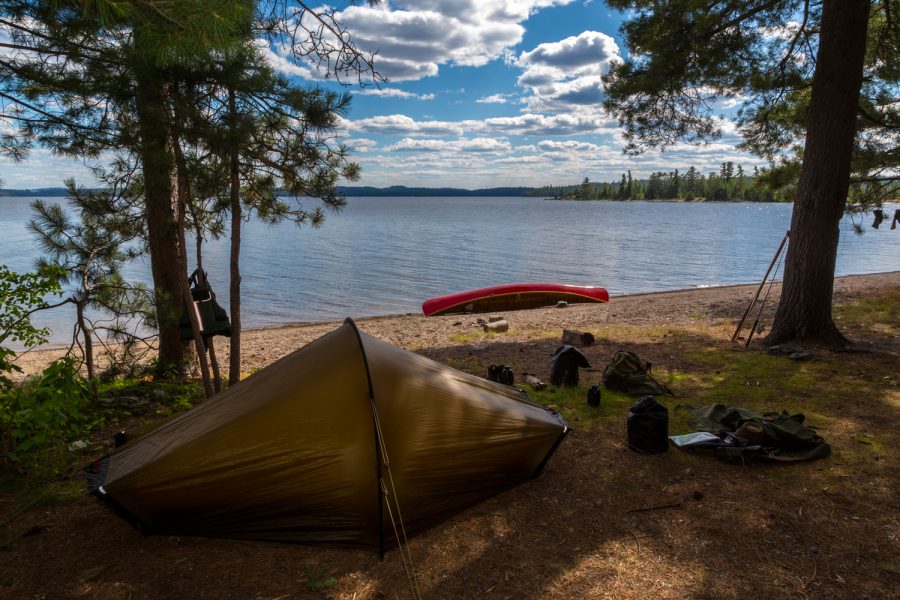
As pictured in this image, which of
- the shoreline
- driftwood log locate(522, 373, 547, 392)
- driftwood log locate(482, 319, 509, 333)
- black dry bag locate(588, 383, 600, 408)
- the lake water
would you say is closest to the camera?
black dry bag locate(588, 383, 600, 408)

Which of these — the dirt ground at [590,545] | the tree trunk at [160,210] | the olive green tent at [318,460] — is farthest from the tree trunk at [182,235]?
the dirt ground at [590,545]

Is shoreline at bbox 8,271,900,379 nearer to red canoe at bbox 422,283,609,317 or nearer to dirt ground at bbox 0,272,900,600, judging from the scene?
red canoe at bbox 422,283,609,317

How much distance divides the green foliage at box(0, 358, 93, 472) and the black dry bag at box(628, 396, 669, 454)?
202 inches

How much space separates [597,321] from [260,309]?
1350 cm

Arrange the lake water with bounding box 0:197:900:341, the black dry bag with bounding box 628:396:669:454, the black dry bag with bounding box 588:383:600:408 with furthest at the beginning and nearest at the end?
the lake water with bounding box 0:197:900:341 → the black dry bag with bounding box 588:383:600:408 → the black dry bag with bounding box 628:396:669:454

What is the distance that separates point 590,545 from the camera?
3688mm

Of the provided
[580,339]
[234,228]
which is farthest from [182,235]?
[580,339]

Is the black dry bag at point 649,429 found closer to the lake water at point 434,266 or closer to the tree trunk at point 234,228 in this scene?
the tree trunk at point 234,228

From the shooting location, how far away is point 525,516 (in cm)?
404

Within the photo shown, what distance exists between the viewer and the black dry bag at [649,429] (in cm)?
496

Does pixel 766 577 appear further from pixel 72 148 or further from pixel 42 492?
pixel 72 148

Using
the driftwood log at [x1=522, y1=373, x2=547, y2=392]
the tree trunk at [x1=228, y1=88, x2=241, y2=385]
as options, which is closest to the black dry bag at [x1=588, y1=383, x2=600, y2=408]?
the driftwood log at [x1=522, y1=373, x2=547, y2=392]

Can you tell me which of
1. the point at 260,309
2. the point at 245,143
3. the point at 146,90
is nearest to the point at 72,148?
the point at 146,90

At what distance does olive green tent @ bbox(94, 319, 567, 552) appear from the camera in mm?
3682
